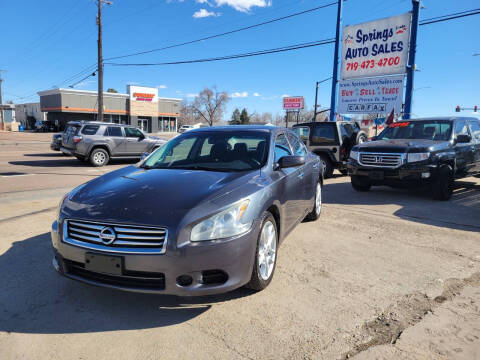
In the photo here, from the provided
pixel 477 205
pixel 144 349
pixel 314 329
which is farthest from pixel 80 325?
pixel 477 205

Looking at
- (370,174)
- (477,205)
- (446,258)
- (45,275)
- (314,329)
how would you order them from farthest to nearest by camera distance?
1. (370,174)
2. (477,205)
3. (446,258)
4. (45,275)
5. (314,329)

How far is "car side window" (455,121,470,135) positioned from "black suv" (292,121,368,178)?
9.22 ft

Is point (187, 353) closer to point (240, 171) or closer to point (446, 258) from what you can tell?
point (240, 171)

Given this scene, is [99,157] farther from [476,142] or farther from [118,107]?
[118,107]

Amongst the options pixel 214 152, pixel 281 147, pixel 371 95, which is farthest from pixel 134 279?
pixel 371 95

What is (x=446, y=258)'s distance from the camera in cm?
403

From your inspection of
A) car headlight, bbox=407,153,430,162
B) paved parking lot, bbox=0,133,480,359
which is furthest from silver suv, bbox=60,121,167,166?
car headlight, bbox=407,153,430,162

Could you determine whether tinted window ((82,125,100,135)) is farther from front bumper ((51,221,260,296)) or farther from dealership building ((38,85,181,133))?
dealership building ((38,85,181,133))

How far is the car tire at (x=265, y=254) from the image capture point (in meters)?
2.87

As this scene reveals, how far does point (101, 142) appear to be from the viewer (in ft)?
43.9

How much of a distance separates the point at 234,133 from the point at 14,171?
991 centimetres

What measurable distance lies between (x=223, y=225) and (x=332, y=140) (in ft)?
27.6

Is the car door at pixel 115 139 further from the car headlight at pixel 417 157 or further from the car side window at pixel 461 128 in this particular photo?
the car side window at pixel 461 128

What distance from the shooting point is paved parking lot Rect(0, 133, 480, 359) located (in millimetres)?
2326
